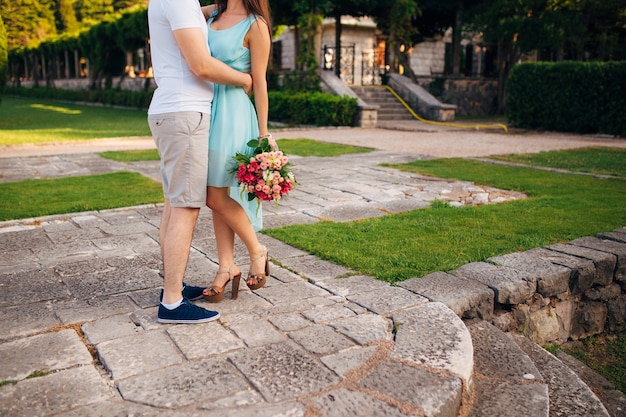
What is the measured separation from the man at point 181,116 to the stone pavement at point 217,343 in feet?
0.88

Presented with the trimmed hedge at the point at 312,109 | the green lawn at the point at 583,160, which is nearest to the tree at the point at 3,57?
the trimmed hedge at the point at 312,109

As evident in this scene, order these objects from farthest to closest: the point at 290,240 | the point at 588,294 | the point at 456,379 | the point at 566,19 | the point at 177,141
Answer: the point at 566,19
the point at 290,240
the point at 588,294
the point at 177,141
the point at 456,379

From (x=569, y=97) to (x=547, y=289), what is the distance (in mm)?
11901

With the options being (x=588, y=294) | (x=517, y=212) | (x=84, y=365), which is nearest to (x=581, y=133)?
(x=517, y=212)

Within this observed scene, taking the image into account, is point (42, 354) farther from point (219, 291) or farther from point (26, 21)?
point (26, 21)

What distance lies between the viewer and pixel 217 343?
251cm

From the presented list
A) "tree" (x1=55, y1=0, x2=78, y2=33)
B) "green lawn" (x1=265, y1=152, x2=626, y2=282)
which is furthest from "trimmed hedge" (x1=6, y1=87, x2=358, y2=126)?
"tree" (x1=55, y1=0, x2=78, y2=33)

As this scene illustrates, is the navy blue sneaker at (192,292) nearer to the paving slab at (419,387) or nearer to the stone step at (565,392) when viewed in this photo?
the paving slab at (419,387)

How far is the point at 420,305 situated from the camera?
116 inches

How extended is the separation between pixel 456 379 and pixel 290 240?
217 centimetres

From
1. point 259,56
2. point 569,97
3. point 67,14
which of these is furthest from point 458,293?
point 67,14

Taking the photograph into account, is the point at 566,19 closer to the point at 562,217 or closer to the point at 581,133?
the point at 581,133

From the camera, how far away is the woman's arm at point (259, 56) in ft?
9.09

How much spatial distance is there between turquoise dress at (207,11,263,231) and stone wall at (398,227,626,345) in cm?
124
